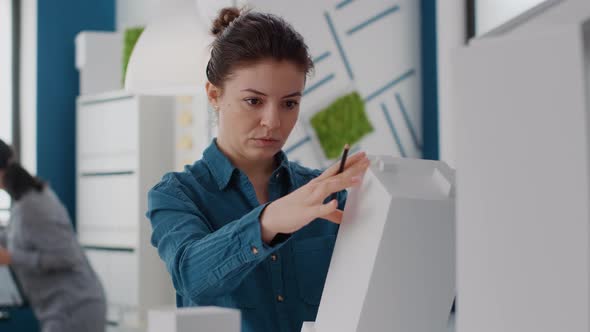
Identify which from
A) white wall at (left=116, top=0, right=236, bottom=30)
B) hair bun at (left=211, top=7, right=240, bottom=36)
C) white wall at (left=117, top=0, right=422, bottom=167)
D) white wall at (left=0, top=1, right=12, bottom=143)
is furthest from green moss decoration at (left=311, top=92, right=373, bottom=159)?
white wall at (left=0, top=1, right=12, bottom=143)

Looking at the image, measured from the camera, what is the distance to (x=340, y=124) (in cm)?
380

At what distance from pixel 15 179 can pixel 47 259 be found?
1.03ft

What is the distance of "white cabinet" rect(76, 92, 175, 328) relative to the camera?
4.70 meters

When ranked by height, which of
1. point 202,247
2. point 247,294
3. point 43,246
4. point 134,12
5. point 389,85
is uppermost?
point 134,12

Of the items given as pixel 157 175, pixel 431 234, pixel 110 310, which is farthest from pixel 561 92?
pixel 110 310

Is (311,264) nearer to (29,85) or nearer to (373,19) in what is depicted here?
(373,19)

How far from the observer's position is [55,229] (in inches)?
117

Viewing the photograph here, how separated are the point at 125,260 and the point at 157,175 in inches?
20.0

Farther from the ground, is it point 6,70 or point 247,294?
point 6,70

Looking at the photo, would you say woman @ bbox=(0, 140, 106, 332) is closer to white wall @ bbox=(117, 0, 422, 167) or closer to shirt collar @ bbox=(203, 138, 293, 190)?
white wall @ bbox=(117, 0, 422, 167)

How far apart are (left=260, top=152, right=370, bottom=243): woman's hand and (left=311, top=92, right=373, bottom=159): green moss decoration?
9.70ft

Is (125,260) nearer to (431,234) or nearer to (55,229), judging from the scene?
(55,229)

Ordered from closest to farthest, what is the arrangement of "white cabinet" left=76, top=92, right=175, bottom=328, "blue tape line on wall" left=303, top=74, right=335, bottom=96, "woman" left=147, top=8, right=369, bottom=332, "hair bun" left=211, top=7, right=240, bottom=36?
"woman" left=147, top=8, right=369, bottom=332 → "hair bun" left=211, top=7, right=240, bottom=36 → "blue tape line on wall" left=303, top=74, right=335, bottom=96 → "white cabinet" left=76, top=92, right=175, bottom=328

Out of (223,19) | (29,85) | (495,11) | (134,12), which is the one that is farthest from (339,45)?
(29,85)
